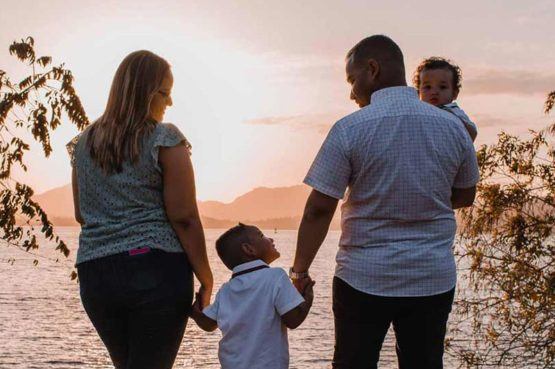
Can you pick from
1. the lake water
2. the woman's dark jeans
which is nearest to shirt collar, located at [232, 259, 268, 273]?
the woman's dark jeans

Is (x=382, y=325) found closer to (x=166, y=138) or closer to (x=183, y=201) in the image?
(x=183, y=201)

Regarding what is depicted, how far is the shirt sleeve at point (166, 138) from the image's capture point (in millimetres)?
2832

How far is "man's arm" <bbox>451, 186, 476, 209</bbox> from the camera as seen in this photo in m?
3.12

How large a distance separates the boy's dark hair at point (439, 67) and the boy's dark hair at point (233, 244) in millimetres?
1274

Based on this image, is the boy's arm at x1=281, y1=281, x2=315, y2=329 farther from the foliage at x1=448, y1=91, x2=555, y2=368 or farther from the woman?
the foliage at x1=448, y1=91, x2=555, y2=368

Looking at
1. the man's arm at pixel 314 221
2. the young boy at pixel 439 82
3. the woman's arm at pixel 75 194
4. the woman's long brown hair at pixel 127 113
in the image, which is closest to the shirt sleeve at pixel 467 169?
the man's arm at pixel 314 221

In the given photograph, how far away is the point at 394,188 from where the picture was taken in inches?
112

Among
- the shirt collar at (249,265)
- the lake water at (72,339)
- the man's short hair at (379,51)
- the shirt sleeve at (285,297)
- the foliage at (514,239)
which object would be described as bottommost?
the lake water at (72,339)

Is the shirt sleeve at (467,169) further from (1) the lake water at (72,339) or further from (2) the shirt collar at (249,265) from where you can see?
(1) the lake water at (72,339)

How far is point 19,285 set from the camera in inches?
2512

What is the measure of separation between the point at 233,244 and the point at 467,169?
1006 mm

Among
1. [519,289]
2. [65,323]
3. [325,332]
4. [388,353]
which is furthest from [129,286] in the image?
[65,323]

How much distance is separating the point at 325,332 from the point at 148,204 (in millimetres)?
35784

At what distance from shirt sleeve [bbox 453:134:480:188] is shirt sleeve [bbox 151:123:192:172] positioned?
3.60ft
